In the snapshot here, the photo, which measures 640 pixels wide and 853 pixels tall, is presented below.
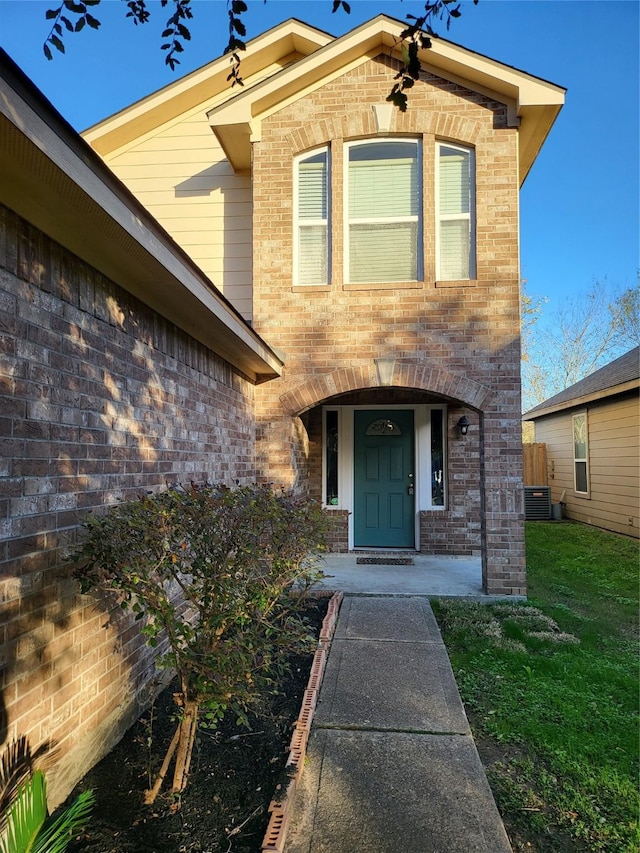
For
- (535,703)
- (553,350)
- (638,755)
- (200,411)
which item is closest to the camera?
(638,755)

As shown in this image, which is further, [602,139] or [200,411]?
[602,139]

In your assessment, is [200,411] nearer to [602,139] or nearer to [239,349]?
[239,349]

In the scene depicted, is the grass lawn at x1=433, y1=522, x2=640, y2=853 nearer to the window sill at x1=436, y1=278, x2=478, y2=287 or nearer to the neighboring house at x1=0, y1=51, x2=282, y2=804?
the neighboring house at x1=0, y1=51, x2=282, y2=804

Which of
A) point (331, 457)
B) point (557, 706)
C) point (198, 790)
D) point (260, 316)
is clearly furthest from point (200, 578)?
point (331, 457)

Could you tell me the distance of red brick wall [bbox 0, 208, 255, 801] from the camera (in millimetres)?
2080

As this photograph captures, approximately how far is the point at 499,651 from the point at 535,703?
0.82 meters

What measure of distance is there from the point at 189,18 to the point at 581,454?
1243 cm

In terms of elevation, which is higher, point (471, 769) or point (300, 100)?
point (300, 100)

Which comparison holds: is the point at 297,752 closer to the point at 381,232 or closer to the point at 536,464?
the point at 381,232

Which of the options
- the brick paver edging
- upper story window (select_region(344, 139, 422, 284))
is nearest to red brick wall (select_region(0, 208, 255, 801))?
the brick paver edging

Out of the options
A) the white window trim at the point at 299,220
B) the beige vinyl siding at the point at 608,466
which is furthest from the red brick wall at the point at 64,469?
the beige vinyl siding at the point at 608,466

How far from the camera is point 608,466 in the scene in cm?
1076

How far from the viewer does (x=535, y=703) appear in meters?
3.35

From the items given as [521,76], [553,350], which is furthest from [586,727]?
[553,350]
